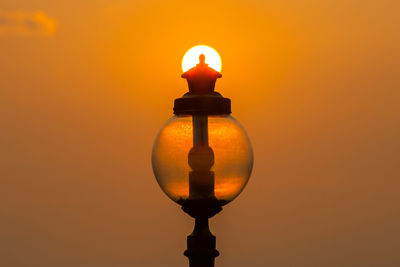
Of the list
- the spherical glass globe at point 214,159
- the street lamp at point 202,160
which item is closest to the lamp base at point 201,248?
the street lamp at point 202,160

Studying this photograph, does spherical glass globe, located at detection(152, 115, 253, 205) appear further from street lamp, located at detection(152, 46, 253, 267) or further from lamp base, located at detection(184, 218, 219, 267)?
lamp base, located at detection(184, 218, 219, 267)

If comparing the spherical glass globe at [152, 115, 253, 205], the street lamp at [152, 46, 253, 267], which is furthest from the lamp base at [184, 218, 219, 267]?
the spherical glass globe at [152, 115, 253, 205]

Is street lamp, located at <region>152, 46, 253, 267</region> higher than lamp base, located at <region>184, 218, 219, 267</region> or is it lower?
higher

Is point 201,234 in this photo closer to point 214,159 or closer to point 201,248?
point 201,248

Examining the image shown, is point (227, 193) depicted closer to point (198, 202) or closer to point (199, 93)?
point (198, 202)

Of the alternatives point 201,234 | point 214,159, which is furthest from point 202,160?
point 201,234

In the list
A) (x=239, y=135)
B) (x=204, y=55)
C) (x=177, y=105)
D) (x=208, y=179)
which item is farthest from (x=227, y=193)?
(x=204, y=55)

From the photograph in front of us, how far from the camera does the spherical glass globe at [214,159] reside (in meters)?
1.65

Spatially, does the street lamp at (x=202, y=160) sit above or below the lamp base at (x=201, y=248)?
above

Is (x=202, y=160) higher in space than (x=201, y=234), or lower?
higher

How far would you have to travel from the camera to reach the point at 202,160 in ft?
5.36

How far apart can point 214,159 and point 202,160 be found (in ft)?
0.13

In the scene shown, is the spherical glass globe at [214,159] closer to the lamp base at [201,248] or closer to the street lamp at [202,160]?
the street lamp at [202,160]

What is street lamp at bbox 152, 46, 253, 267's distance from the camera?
165 cm
